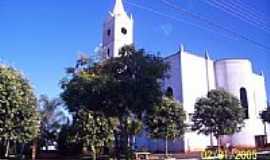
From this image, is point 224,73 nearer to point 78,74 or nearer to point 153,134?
point 153,134

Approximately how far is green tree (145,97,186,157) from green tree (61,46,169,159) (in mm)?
4719

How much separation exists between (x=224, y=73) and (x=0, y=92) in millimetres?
38876

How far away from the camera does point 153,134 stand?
3697 centimetres

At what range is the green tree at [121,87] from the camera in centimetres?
2986

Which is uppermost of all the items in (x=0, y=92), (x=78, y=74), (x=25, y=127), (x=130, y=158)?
(x=78, y=74)

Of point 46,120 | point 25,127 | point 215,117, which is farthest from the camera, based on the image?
point 46,120

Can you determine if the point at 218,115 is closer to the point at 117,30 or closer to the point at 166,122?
the point at 166,122

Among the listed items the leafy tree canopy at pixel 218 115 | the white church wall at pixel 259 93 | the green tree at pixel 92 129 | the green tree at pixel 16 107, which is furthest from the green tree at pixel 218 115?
the white church wall at pixel 259 93

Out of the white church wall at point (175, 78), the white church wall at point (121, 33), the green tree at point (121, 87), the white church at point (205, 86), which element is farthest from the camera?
the white church wall at point (121, 33)

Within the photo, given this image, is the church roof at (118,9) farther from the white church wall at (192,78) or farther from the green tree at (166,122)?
the green tree at (166,122)

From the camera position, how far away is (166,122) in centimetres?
3669

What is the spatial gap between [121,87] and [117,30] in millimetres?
33636

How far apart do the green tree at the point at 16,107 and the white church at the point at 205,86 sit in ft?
83.5

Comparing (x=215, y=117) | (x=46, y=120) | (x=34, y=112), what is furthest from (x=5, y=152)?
(x=215, y=117)
